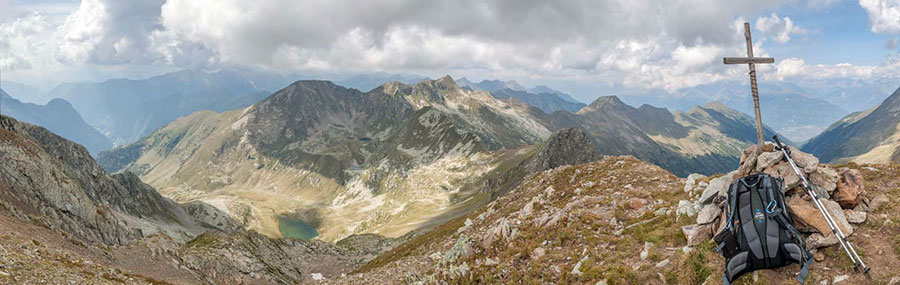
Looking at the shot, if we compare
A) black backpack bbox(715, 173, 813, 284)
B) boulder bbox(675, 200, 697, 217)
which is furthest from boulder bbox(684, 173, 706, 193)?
black backpack bbox(715, 173, 813, 284)

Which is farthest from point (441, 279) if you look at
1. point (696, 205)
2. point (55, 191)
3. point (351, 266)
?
point (55, 191)

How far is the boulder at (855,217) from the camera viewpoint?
11453mm

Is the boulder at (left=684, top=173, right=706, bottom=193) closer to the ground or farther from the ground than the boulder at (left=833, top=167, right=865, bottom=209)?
closer to the ground

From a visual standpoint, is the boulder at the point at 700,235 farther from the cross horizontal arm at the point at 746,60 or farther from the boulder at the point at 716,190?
the cross horizontal arm at the point at 746,60

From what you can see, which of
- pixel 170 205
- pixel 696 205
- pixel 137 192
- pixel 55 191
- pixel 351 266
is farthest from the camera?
pixel 170 205

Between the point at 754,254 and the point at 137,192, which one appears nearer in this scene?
the point at 754,254

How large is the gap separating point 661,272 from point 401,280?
1552 cm

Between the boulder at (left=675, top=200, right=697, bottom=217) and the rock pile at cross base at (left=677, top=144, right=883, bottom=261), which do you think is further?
the boulder at (left=675, top=200, right=697, bottom=217)

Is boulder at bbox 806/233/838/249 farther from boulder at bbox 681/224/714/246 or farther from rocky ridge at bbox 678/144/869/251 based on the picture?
boulder at bbox 681/224/714/246

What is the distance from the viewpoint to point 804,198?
40.2 feet

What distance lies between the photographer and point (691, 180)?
1994 cm

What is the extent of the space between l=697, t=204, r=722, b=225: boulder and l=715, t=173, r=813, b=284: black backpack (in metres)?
0.89

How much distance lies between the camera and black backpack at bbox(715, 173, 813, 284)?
35.0 ft

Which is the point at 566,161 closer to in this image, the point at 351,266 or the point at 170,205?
the point at 351,266
